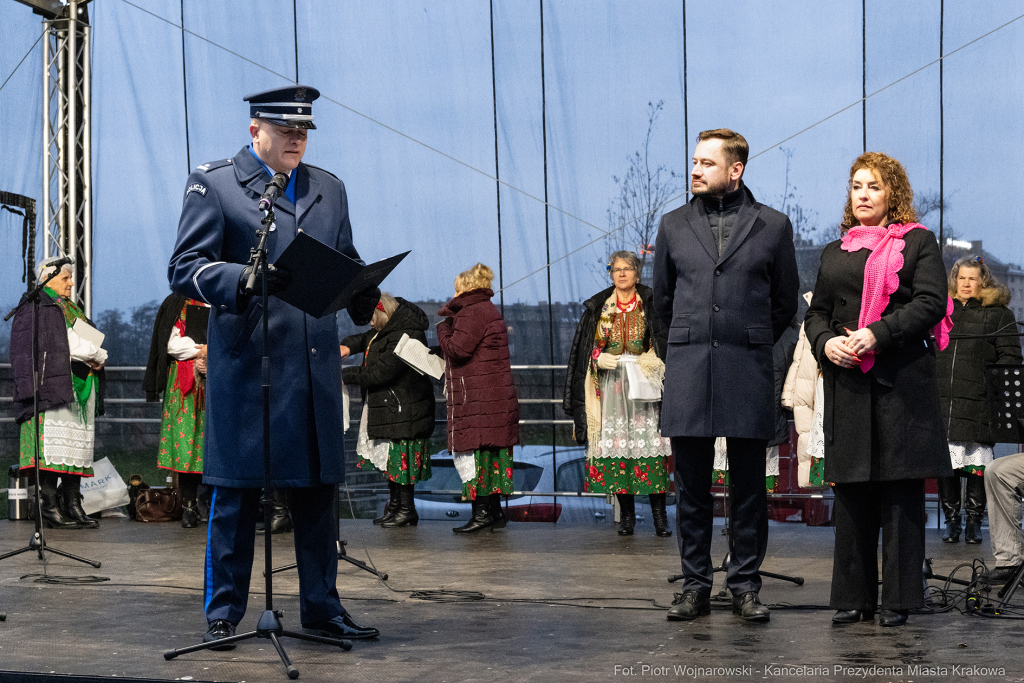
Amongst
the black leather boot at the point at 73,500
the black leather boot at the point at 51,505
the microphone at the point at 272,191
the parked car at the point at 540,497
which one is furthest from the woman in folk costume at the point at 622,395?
the microphone at the point at 272,191

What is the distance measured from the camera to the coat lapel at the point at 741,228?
379 centimetres

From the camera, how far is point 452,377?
6723 millimetres

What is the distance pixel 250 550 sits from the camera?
3363 mm

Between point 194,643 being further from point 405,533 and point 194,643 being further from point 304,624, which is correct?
point 405,533

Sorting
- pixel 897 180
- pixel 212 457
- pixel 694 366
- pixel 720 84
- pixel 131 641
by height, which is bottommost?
pixel 131 641

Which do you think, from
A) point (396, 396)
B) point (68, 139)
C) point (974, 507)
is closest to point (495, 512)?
point (396, 396)

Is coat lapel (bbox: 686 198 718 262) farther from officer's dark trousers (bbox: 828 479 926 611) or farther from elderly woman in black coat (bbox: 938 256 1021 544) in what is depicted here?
elderly woman in black coat (bbox: 938 256 1021 544)

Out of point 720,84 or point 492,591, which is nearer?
point 492,591

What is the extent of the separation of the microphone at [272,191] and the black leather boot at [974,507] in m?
4.26

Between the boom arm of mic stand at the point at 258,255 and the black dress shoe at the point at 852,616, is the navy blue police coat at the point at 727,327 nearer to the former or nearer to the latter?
the black dress shoe at the point at 852,616

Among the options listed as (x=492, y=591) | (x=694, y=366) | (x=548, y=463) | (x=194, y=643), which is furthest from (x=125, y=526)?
(x=694, y=366)

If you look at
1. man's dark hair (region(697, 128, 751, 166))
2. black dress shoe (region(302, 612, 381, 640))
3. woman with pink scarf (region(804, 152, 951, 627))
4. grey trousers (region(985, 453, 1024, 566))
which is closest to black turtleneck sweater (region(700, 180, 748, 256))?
man's dark hair (region(697, 128, 751, 166))

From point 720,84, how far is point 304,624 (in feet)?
17.3

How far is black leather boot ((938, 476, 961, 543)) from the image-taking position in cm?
602
